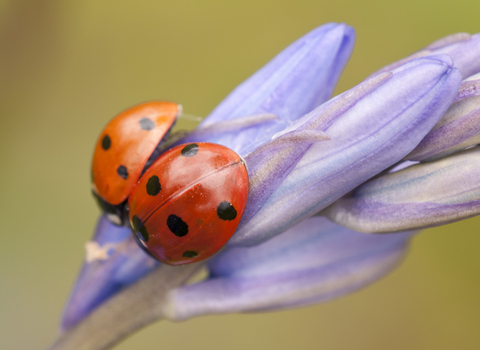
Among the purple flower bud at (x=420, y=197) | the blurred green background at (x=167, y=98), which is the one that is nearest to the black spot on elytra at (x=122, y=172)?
the purple flower bud at (x=420, y=197)

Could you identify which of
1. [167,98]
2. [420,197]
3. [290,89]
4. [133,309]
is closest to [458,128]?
[420,197]

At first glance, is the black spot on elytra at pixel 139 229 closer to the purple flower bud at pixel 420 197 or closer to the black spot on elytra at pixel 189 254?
the black spot on elytra at pixel 189 254

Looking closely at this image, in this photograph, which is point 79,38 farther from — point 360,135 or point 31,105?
point 360,135

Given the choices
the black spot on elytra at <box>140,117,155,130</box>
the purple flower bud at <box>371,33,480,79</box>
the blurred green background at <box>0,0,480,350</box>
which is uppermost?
the purple flower bud at <box>371,33,480,79</box>

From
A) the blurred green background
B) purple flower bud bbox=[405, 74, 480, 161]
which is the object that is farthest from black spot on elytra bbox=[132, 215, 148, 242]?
the blurred green background

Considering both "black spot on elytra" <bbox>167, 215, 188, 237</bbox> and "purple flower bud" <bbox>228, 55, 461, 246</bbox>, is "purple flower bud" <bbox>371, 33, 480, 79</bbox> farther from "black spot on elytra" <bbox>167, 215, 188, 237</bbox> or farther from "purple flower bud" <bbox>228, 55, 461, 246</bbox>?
"black spot on elytra" <bbox>167, 215, 188, 237</bbox>

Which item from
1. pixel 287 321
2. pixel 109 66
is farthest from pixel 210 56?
pixel 287 321

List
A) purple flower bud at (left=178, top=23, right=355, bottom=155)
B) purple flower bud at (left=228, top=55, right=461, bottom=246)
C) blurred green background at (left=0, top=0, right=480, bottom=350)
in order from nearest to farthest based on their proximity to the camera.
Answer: purple flower bud at (left=228, top=55, right=461, bottom=246), purple flower bud at (left=178, top=23, right=355, bottom=155), blurred green background at (left=0, top=0, right=480, bottom=350)
